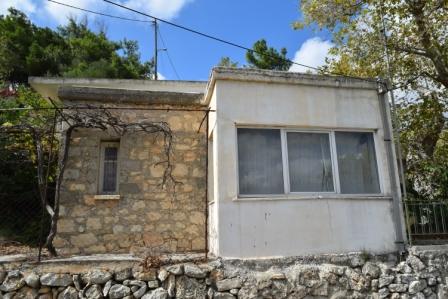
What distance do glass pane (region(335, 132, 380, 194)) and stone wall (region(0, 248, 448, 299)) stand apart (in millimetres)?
1300

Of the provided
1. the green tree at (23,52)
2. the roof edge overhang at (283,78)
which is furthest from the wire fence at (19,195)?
the green tree at (23,52)

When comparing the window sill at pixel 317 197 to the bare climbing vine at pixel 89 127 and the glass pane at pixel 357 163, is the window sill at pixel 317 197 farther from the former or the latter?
the bare climbing vine at pixel 89 127

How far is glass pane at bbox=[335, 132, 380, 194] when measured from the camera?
251 inches

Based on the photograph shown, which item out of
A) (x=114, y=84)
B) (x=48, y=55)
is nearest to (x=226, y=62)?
(x=48, y=55)

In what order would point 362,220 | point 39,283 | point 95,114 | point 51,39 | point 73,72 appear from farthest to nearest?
point 51,39, point 73,72, point 95,114, point 362,220, point 39,283

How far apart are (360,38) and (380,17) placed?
0.84 meters

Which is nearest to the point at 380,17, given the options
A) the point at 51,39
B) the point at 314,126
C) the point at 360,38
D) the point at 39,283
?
the point at 360,38

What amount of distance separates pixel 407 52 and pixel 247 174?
807 centimetres

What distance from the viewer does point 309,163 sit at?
627 centimetres

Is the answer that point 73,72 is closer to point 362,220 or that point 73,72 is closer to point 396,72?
point 396,72

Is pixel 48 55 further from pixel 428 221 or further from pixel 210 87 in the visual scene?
pixel 428 221

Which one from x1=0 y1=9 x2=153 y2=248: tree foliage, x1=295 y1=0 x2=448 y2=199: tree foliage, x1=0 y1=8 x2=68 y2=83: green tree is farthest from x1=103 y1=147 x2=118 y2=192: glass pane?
x1=0 y1=8 x2=68 y2=83: green tree

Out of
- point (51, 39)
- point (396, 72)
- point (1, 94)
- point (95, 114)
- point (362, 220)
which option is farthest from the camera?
point (51, 39)

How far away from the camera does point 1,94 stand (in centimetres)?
1518
